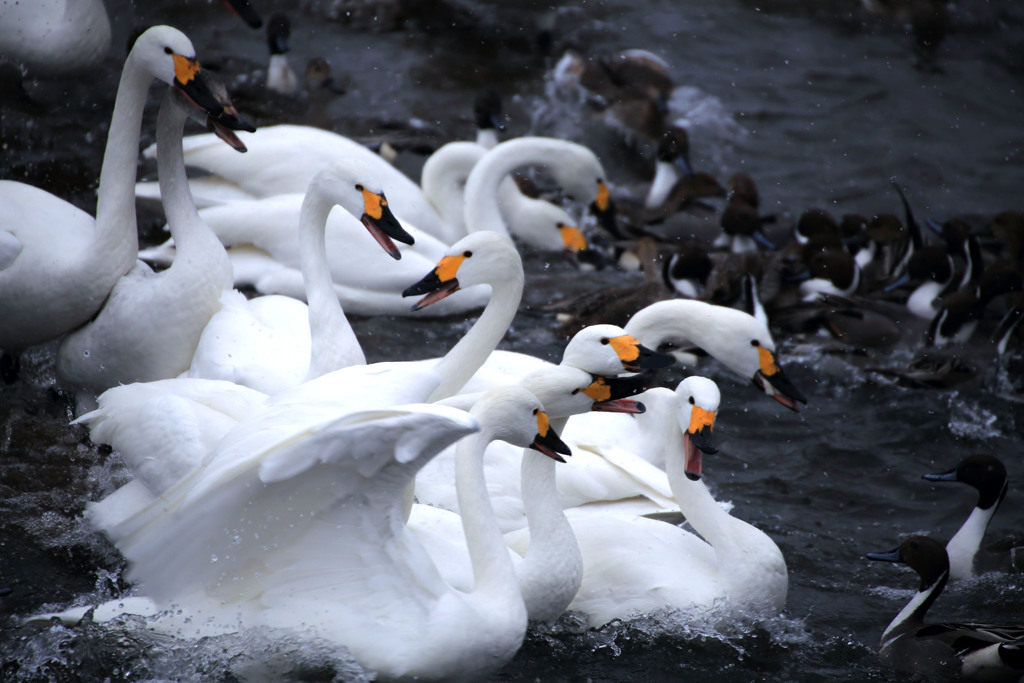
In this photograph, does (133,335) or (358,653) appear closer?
(358,653)

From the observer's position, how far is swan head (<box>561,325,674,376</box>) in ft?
16.8

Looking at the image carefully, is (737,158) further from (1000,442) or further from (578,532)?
(578,532)

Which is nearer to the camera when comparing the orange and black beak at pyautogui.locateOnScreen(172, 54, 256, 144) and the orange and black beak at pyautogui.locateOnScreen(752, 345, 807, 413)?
the orange and black beak at pyautogui.locateOnScreen(172, 54, 256, 144)

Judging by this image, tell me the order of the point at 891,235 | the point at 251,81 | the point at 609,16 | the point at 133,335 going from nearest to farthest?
1. the point at 133,335
2. the point at 891,235
3. the point at 251,81
4. the point at 609,16

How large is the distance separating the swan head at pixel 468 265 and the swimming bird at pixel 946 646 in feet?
7.71

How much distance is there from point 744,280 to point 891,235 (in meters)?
1.76

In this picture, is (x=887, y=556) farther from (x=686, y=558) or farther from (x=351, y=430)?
(x=351, y=430)

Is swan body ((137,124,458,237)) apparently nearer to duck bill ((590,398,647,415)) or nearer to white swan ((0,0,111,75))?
white swan ((0,0,111,75))

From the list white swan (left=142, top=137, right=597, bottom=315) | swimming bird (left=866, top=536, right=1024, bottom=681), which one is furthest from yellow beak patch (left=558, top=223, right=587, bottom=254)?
swimming bird (left=866, top=536, right=1024, bottom=681)

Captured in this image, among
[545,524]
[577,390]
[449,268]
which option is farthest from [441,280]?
[545,524]

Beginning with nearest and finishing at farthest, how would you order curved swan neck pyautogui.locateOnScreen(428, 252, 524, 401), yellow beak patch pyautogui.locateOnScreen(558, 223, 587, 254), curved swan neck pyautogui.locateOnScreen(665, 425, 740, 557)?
curved swan neck pyautogui.locateOnScreen(665, 425, 740, 557) → curved swan neck pyautogui.locateOnScreen(428, 252, 524, 401) → yellow beak patch pyautogui.locateOnScreen(558, 223, 587, 254)

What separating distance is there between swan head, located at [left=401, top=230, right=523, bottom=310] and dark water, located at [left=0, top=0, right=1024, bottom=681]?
1.67 metres

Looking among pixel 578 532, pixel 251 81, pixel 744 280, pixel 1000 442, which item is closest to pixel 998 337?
pixel 1000 442

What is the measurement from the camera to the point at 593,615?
190 inches
